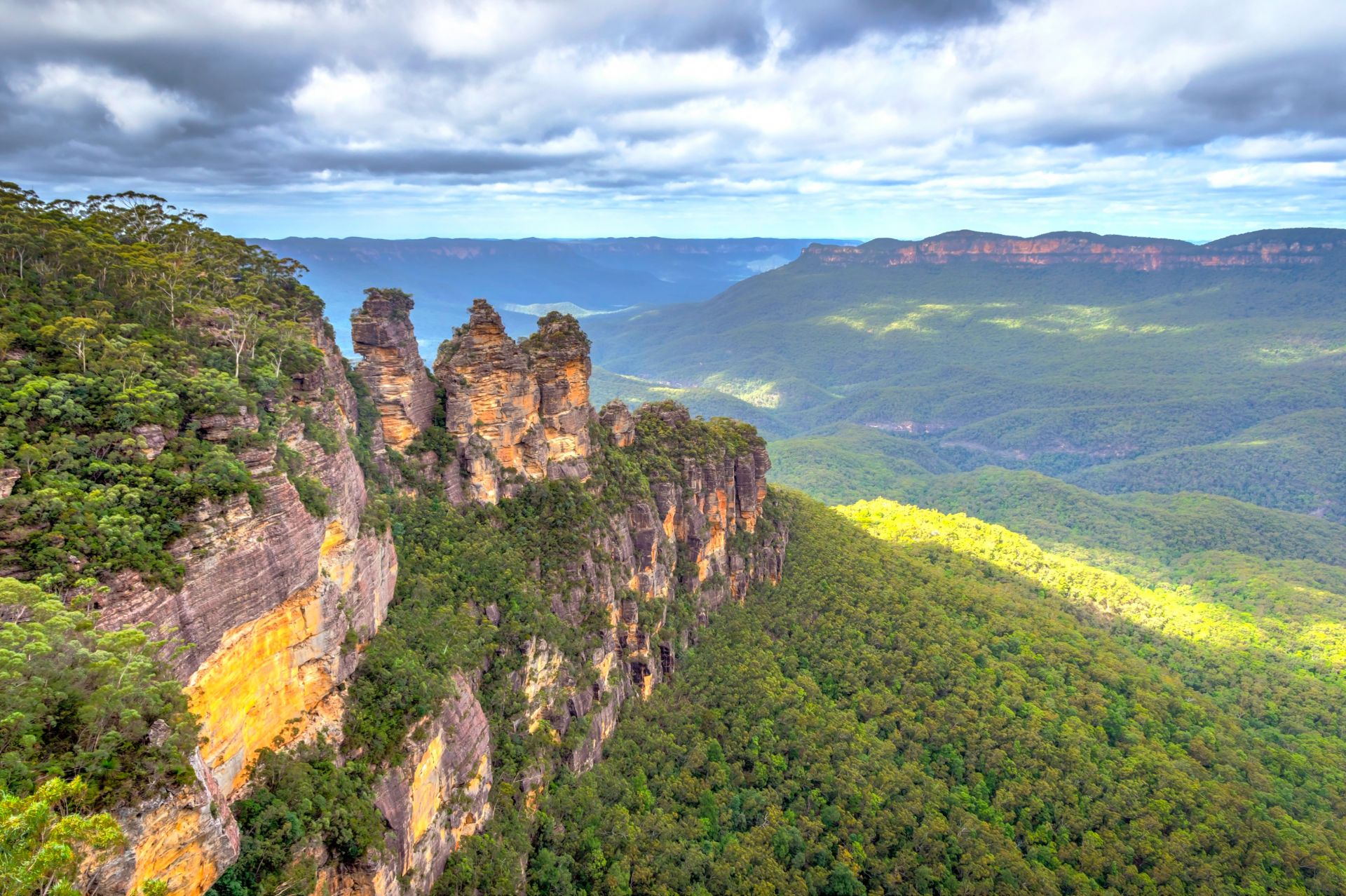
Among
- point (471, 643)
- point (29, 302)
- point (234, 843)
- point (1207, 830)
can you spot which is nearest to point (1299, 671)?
point (1207, 830)

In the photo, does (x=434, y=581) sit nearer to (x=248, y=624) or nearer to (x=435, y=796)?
(x=435, y=796)

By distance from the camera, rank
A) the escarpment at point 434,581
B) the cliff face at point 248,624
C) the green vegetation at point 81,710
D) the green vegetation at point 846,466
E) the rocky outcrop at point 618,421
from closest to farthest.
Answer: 1. the green vegetation at point 81,710
2. the cliff face at point 248,624
3. the escarpment at point 434,581
4. the rocky outcrop at point 618,421
5. the green vegetation at point 846,466

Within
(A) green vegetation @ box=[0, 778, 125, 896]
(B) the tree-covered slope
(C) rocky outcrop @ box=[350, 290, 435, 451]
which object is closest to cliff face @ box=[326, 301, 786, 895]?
(C) rocky outcrop @ box=[350, 290, 435, 451]

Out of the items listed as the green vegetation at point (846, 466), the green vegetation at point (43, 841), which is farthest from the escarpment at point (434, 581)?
the green vegetation at point (846, 466)

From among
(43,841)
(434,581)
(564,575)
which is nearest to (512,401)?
(564,575)

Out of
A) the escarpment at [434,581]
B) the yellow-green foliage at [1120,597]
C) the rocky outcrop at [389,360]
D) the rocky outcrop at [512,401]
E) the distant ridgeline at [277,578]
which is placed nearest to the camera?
the distant ridgeline at [277,578]

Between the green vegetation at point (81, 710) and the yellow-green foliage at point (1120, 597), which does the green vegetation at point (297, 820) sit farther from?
the yellow-green foliage at point (1120, 597)

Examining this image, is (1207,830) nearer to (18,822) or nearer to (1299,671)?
(1299,671)
